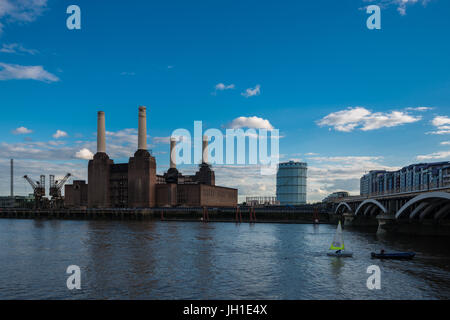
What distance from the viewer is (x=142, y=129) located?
176m

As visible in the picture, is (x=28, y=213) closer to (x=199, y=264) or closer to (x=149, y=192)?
(x=149, y=192)

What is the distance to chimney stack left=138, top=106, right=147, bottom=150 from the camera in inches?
6740

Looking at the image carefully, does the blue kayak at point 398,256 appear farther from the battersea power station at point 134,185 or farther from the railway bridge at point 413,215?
the battersea power station at point 134,185

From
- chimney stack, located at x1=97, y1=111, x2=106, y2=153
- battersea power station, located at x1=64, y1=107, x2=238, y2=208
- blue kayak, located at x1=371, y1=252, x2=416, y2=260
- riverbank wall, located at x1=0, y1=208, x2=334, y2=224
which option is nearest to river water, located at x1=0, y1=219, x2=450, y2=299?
blue kayak, located at x1=371, y1=252, x2=416, y2=260

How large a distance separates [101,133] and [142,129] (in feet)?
66.0

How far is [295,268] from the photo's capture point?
37062 mm

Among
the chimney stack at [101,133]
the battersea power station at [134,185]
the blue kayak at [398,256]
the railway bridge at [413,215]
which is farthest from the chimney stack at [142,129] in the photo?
the blue kayak at [398,256]

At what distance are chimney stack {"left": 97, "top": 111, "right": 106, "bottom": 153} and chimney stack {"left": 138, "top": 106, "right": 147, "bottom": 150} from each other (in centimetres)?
1710

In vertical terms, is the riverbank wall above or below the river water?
below

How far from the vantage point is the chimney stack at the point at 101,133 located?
17225 cm

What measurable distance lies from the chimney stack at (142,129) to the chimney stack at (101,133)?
17.1 metres

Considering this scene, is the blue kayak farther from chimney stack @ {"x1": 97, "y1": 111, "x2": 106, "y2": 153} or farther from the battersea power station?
chimney stack @ {"x1": 97, "y1": 111, "x2": 106, "y2": 153}
